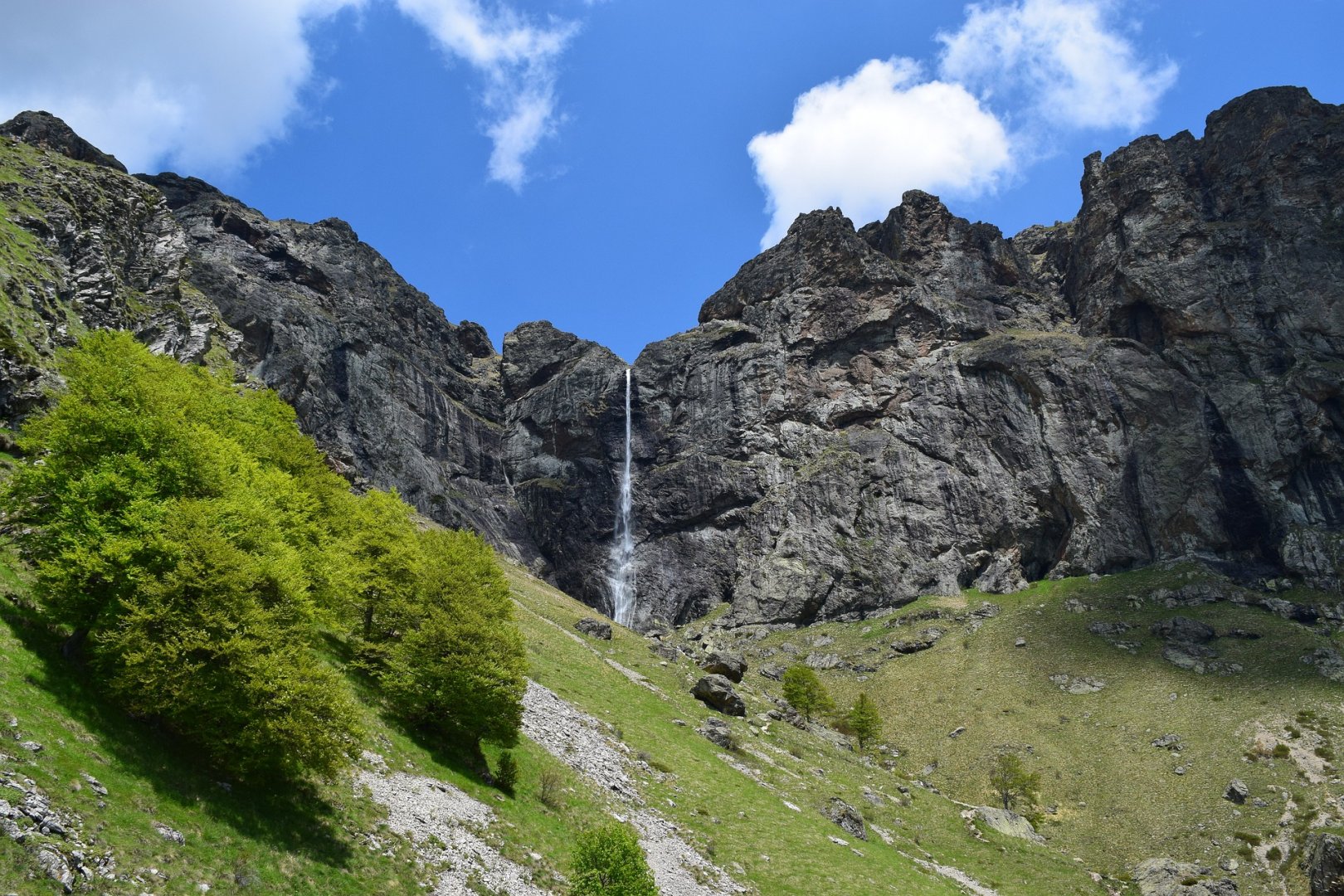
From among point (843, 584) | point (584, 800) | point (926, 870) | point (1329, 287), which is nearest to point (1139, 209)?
point (1329, 287)

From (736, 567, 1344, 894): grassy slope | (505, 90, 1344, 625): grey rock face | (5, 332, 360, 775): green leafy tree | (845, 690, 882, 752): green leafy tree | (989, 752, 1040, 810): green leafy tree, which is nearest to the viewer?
(5, 332, 360, 775): green leafy tree

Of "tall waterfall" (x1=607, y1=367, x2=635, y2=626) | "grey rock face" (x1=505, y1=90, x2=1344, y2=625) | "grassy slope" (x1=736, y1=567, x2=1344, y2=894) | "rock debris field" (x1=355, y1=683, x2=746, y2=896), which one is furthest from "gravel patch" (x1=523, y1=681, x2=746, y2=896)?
"tall waterfall" (x1=607, y1=367, x2=635, y2=626)

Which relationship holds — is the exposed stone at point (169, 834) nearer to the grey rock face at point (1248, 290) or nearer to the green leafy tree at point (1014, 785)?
the green leafy tree at point (1014, 785)

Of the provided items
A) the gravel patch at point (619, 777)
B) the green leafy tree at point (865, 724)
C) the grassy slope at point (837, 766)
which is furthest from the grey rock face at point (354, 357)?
the gravel patch at point (619, 777)

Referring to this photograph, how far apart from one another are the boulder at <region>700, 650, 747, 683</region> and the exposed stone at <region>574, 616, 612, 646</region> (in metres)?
9.12

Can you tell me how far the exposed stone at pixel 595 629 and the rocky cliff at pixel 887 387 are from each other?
4244 centimetres

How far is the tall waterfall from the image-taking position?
120 metres

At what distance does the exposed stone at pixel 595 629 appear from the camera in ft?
229

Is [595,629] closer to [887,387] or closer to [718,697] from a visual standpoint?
[718,697]

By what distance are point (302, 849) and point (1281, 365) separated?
441 feet

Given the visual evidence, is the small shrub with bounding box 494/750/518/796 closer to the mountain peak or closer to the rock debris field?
the rock debris field

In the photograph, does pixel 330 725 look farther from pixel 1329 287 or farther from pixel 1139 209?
pixel 1139 209

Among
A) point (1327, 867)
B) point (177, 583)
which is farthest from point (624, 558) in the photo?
point (177, 583)

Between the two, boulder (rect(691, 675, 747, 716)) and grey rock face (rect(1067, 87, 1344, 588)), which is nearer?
boulder (rect(691, 675, 747, 716))
